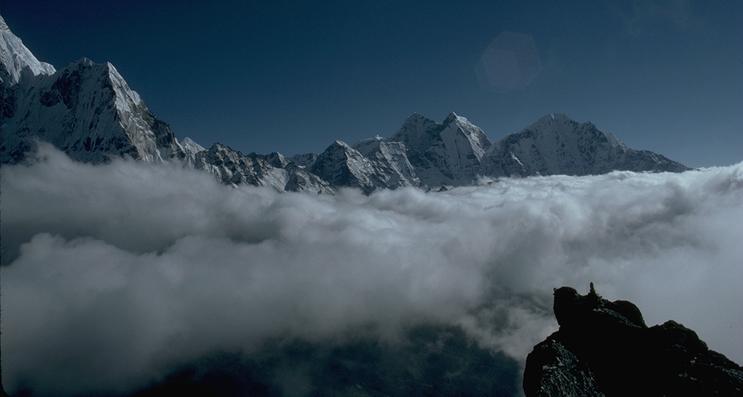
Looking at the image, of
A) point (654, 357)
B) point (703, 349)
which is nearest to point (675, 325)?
point (703, 349)

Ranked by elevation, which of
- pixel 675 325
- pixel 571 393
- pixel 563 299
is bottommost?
pixel 571 393

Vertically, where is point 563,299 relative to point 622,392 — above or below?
above

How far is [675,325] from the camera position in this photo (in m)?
53.7

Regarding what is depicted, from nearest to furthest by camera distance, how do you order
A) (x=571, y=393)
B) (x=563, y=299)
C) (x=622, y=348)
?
1. (x=571, y=393)
2. (x=622, y=348)
3. (x=563, y=299)

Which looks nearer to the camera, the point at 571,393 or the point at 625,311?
the point at 571,393

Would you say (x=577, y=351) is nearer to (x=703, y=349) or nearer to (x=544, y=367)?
(x=703, y=349)

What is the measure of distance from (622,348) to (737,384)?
12499mm

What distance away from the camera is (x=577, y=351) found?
55938mm

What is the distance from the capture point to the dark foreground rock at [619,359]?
35.7 metres

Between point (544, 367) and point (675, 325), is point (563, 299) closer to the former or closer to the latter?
point (675, 325)

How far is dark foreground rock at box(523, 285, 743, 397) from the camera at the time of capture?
117ft

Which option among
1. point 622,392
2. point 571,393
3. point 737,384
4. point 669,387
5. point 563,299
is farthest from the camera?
point 563,299

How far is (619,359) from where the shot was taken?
2046 inches

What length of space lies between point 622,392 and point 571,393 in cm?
1984
